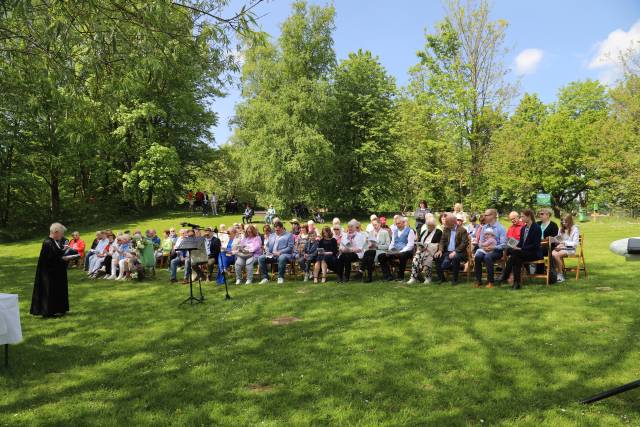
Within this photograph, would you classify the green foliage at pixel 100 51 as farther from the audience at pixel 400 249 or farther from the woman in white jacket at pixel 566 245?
the woman in white jacket at pixel 566 245

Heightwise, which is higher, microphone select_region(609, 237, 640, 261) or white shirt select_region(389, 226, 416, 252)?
microphone select_region(609, 237, 640, 261)

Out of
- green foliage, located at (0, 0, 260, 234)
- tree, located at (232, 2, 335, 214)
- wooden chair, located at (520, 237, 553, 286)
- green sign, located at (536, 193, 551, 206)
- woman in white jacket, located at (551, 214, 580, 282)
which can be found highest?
tree, located at (232, 2, 335, 214)

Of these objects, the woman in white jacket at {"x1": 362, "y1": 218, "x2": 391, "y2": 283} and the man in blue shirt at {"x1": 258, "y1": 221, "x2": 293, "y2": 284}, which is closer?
the woman in white jacket at {"x1": 362, "y1": 218, "x2": 391, "y2": 283}

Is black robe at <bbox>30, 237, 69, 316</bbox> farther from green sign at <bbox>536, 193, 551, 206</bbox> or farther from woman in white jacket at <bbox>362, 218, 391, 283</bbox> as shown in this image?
green sign at <bbox>536, 193, 551, 206</bbox>

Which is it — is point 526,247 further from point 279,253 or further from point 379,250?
point 279,253

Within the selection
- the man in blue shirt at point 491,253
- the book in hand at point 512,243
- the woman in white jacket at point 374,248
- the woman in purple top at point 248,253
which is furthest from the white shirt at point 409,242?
the woman in purple top at point 248,253

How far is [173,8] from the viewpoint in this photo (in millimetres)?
6156

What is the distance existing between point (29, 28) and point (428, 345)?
6.89m

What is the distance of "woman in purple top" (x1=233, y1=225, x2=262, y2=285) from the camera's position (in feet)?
38.0

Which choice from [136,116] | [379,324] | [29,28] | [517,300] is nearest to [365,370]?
[379,324]

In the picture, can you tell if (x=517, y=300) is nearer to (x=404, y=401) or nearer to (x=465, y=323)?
(x=465, y=323)

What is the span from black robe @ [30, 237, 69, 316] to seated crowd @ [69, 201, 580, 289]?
2359mm

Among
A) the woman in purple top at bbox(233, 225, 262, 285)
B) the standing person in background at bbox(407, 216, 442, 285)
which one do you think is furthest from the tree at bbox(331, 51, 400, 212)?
the standing person in background at bbox(407, 216, 442, 285)

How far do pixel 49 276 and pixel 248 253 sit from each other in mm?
4567
